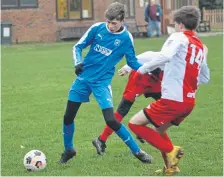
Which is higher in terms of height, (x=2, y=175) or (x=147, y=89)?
(x=147, y=89)

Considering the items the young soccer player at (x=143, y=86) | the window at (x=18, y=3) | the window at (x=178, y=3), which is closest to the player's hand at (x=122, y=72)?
the young soccer player at (x=143, y=86)

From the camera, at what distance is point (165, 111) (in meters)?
7.02

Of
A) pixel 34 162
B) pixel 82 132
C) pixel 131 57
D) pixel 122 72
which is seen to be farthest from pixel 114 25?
pixel 82 132

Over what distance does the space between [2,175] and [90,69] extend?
1632 mm

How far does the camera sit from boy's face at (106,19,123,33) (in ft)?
25.5

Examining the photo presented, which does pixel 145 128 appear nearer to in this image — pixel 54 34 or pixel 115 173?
pixel 115 173

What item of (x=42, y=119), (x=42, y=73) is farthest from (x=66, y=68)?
(x=42, y=119)

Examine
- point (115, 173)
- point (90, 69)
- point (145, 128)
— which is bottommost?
point (115, 173)

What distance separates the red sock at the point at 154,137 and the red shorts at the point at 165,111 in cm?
15

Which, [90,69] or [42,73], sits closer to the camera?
[90,69]

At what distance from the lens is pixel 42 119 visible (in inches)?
446

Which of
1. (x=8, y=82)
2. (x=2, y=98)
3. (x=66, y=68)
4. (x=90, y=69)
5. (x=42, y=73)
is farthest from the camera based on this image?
(x=66, y=68)

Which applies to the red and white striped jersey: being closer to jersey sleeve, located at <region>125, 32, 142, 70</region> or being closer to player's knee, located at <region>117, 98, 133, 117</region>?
jersey sleeve, located at <region>125, 32, 142, 70</region>

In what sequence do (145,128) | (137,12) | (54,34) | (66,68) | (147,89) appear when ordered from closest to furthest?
(145,128), (147,89), (66,68), (54,34), (137,12)
